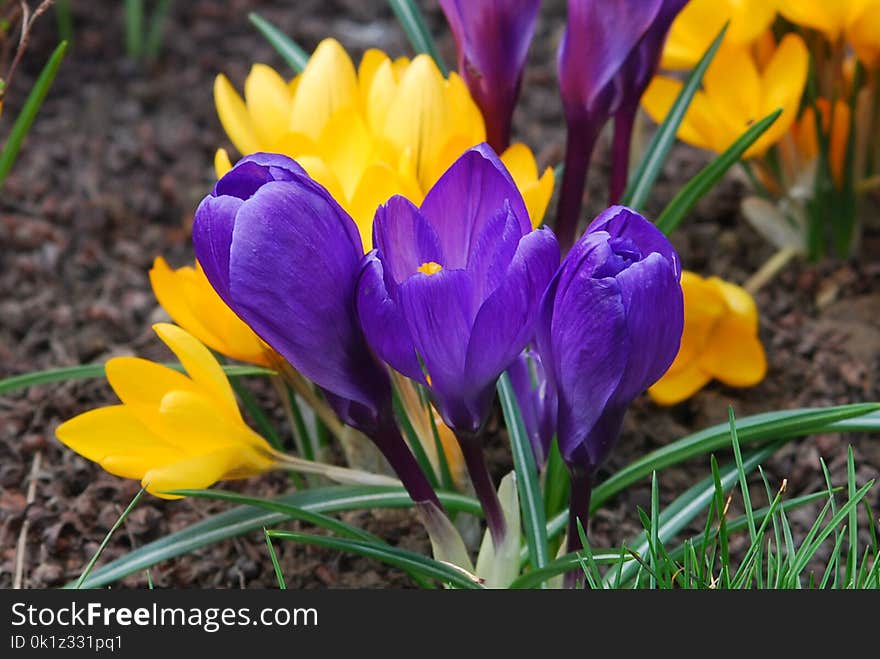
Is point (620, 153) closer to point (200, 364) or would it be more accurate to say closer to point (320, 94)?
point (320, 94)

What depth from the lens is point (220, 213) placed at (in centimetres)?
94

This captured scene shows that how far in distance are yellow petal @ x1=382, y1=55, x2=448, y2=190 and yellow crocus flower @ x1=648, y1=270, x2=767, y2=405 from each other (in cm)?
42

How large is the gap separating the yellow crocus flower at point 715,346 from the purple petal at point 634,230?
1.82ft

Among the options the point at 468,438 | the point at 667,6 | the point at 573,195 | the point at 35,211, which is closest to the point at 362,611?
the point at 468,438

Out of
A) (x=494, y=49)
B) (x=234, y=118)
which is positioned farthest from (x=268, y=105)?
(x=494, y=49)

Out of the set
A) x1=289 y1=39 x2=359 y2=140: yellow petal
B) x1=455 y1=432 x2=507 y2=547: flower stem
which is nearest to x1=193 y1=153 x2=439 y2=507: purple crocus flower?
x1=455 y1=432 x2=507 y2=547: flower stem

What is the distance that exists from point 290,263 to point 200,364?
0.81ft

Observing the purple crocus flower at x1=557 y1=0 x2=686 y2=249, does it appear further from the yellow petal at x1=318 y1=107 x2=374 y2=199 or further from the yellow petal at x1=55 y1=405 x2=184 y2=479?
the yellow petal at x1=55 y1=405 x2=184 y2=479

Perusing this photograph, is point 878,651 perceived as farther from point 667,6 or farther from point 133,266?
point 133,266

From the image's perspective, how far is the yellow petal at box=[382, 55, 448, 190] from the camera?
49.0 inches

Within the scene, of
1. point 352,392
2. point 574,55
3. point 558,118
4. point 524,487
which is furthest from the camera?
point 558,118

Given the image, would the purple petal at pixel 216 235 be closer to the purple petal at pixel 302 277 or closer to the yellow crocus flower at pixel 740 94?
the purple petal at pixel 302 277

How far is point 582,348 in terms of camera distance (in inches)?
37.2

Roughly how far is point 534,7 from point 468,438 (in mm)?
515
